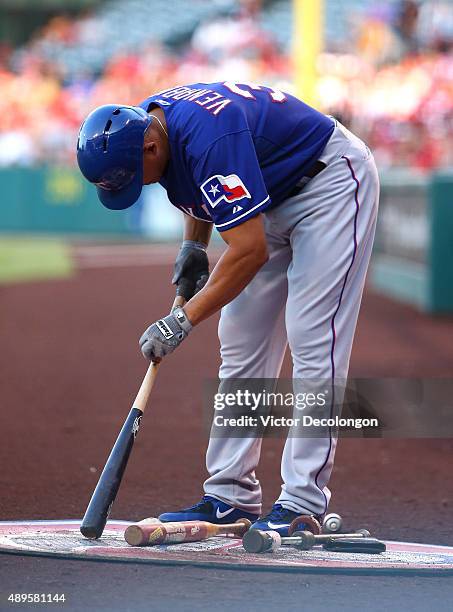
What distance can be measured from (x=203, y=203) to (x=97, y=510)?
1.11 m

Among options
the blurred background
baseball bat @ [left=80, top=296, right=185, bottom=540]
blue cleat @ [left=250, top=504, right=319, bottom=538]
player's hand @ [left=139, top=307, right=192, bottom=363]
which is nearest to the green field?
the blurred background

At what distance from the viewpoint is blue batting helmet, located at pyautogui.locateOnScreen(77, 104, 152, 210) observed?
4.02 meters

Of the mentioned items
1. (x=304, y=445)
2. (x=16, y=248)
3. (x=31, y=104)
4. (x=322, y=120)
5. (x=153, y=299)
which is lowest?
(x=304, y=445)

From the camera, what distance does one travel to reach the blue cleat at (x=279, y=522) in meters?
4.25

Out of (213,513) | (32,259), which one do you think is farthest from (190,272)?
(32,259)

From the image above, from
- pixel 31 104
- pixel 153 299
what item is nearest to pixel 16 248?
pixel 31 104

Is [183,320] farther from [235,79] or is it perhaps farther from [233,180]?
[235,79]

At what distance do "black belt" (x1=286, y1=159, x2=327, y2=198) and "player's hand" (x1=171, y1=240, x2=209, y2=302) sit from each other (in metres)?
0.52

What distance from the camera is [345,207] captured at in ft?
14.3

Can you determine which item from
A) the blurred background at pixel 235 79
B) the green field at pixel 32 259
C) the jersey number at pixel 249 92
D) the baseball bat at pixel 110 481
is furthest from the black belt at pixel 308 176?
the green field at pixel 32 259

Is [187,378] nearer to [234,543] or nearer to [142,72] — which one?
[234,543]

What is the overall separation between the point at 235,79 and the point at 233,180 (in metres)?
18.0

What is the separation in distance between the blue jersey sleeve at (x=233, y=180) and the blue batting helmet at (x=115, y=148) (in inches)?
8.9

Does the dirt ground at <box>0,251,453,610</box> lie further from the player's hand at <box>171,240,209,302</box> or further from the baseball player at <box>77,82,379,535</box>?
the player's hand at <box>171,240,209,302</box>
